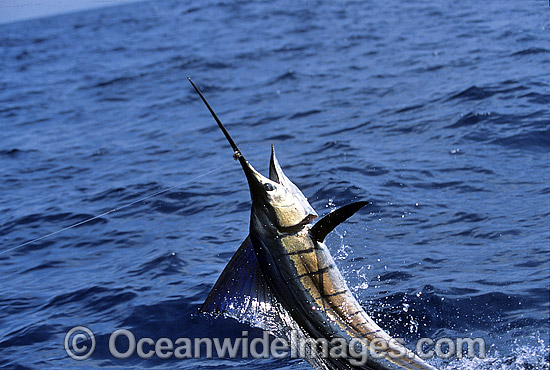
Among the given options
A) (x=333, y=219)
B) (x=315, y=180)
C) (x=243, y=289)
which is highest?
(x=333, y=219)

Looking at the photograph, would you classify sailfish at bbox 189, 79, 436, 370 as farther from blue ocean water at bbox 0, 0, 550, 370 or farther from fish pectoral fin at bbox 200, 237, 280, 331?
blue ocean water at bbox 0, 0, 550, 370

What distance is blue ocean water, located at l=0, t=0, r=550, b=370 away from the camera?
5.84 meters

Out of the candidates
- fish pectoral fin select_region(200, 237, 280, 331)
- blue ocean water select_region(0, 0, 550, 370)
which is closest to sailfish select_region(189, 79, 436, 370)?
fish pectoral fin select_region(200, 237, 280, 331)

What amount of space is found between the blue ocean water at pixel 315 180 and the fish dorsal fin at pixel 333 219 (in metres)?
1.22

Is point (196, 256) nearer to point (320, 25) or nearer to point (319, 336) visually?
point (319, 336)

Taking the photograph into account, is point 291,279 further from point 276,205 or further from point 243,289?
point 276,205

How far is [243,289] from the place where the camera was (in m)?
4.32

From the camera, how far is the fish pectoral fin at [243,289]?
430cm

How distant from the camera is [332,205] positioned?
786 cm

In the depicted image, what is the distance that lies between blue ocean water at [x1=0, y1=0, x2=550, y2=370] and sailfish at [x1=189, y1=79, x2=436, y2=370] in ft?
2.79

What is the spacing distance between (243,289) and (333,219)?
74 centimetres

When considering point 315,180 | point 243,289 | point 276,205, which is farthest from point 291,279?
point 315,180

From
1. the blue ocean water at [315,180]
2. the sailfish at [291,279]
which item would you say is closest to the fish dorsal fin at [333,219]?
the sailfish at [291,279]

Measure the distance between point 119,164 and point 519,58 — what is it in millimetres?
6801
